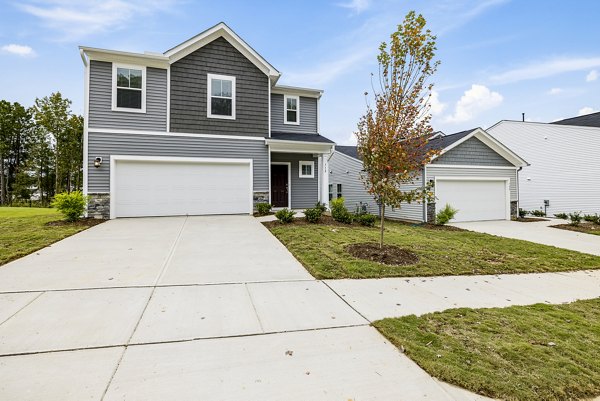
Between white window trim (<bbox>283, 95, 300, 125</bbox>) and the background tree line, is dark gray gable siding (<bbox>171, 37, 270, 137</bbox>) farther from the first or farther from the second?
the background tree line

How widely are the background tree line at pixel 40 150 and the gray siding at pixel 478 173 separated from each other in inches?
987

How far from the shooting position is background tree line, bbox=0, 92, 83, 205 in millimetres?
22172

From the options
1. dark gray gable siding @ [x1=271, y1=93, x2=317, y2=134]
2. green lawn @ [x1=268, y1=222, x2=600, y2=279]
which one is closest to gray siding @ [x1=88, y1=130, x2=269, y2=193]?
dark gray gable siding @ [x1=271, y1=93, x2=317, y2=134]

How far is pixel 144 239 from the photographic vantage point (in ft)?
22.9

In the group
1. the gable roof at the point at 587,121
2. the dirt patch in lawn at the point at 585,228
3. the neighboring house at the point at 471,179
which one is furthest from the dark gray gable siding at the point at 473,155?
the gable roof at the point at 587,121

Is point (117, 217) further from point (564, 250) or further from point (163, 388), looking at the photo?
point (564, 250)

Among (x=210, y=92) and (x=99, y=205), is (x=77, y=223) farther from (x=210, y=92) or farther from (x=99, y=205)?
(x=210, y=92)

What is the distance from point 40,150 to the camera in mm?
24781

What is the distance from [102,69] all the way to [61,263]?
8.41 m

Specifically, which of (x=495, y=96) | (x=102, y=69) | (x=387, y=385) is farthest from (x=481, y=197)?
(x=102, y=69)

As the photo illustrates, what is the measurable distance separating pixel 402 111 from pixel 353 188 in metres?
12.0

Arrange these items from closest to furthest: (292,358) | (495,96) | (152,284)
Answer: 1. (292,358)
2. (152,284)
3. (495,96)

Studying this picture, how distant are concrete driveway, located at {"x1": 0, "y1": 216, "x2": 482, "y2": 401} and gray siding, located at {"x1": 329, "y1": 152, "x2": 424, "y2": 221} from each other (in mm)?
9870

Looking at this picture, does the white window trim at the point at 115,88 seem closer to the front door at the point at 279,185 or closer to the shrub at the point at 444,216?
the front door at the point at 279,185
